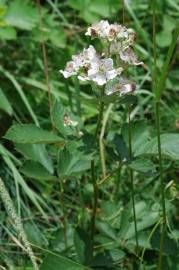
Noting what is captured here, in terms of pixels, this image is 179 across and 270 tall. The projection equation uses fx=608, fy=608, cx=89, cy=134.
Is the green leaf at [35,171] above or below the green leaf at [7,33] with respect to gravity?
below

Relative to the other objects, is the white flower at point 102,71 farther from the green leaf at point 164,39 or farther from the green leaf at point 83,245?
the green leaf at point 164,39

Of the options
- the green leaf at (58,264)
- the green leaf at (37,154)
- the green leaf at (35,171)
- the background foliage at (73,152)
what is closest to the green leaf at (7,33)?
the background foliage at (73,152)

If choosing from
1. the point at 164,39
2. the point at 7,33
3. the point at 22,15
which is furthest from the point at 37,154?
the point at 164,39

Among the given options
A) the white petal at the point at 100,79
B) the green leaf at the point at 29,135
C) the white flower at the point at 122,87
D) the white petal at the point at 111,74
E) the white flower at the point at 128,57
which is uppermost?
the white flower at the point at 128,57

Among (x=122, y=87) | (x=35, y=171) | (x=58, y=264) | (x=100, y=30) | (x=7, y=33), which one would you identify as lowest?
(x=58, y=264)

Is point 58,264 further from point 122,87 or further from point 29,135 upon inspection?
point 122,87

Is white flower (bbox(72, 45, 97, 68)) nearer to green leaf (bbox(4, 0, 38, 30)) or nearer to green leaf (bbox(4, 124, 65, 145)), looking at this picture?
green leaf (bbox(4, 124, 65, 145))
